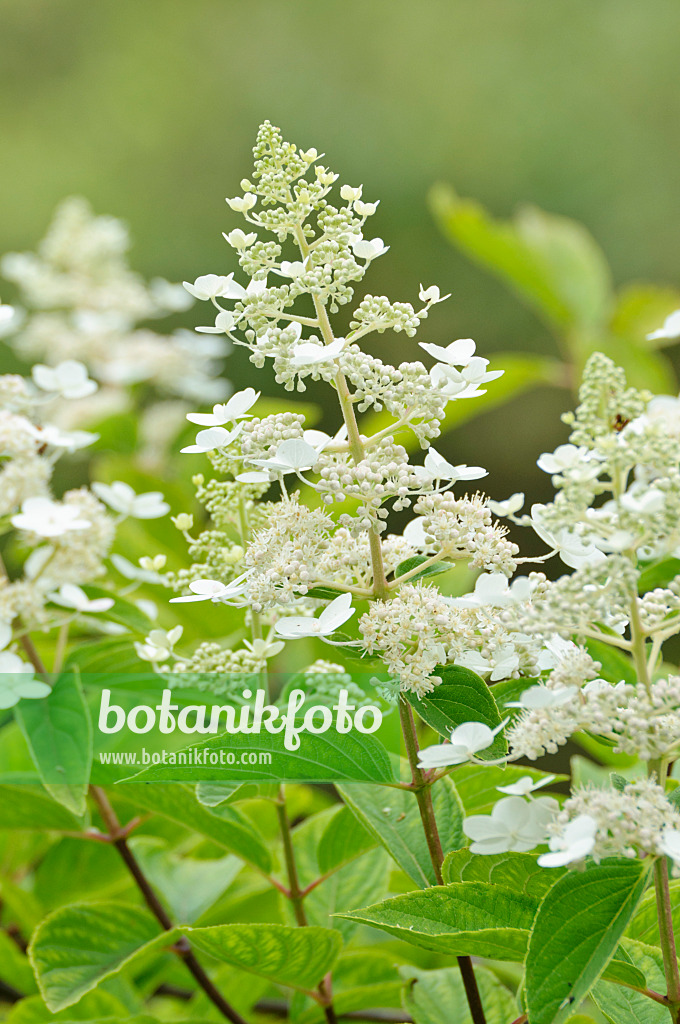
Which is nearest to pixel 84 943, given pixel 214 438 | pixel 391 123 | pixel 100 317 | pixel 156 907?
pixel 156 907

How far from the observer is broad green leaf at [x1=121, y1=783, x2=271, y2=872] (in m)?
0.71

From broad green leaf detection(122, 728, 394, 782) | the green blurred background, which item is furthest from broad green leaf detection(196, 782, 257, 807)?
the green blurred background

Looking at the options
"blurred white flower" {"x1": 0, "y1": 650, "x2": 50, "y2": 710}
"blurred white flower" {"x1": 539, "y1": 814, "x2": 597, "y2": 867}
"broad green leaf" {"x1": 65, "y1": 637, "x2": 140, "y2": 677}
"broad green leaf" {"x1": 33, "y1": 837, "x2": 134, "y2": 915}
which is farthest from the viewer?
"broad green leaf" {"x1": 33, "y1": 837, "x2": 134, "y2": 915}

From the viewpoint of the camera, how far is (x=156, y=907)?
0.80m

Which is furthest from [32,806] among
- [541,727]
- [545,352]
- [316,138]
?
[316,138]

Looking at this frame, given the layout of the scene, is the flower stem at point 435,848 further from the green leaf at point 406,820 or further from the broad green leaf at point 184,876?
the broad green leaf at point 184,876

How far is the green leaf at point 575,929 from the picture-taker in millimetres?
444

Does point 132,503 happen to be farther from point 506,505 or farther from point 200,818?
point 506,505

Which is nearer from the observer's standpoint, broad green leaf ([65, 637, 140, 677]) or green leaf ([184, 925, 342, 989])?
green leaf ([184, 925, 342, 989])

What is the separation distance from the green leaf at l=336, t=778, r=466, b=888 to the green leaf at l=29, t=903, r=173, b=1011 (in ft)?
0.73

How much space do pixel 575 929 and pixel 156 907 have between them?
0.46 meters

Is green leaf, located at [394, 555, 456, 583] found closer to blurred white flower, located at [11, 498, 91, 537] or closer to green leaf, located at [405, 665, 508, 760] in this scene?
green leaf, located at [405, 665, 508, 760]

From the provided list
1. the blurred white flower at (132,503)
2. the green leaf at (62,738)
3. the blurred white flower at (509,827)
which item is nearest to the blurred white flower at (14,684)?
the green leaf at (62,738)

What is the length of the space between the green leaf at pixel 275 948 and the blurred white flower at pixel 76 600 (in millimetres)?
285
